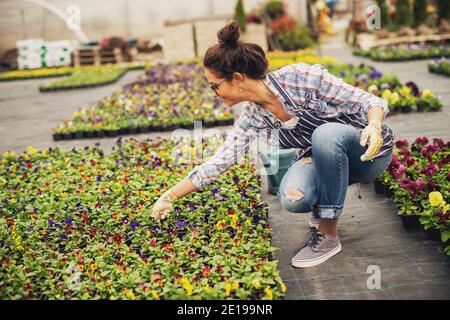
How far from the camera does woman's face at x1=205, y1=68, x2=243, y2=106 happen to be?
2.81 metres

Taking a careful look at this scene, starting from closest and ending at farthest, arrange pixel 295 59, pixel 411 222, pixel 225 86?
pixel 225 86 < pixel 411 222 < pixel 295 59

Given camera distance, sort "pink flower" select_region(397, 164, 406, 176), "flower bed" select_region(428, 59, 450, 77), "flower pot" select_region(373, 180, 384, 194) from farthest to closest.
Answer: "flower bed" select_region(428, 59, 450, 77), "flower pot" select_region(373, 180, 384, 194), "pink flower" select_region(397, 164, 406, 176)

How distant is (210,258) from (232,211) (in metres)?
0.53

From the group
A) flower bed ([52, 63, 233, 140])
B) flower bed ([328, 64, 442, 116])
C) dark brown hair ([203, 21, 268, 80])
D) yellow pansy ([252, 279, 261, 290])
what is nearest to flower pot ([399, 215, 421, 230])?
yellow pansy ([252, 279, 261, 290])

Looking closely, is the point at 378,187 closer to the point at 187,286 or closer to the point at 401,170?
the point at 401,170

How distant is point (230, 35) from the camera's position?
8.92ft

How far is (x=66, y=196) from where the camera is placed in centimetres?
411

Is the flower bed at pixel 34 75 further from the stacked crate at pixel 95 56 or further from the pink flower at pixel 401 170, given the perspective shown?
the pink flower at pixel 401 170

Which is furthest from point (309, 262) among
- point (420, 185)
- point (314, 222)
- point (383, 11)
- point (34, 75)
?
point (383, 11)

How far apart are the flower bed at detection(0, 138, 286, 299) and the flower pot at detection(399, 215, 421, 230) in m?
0.91

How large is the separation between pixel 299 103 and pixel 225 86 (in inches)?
17.7

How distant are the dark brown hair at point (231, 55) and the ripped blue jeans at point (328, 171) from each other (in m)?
0.52

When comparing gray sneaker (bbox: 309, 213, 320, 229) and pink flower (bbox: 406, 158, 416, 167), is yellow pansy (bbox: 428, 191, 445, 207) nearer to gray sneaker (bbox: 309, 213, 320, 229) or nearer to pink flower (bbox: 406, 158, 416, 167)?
gray sneaker (bbox: 309, 213, 320, 229)

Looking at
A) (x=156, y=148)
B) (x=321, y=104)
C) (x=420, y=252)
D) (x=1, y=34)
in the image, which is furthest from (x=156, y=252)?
(x=1, y=34)
